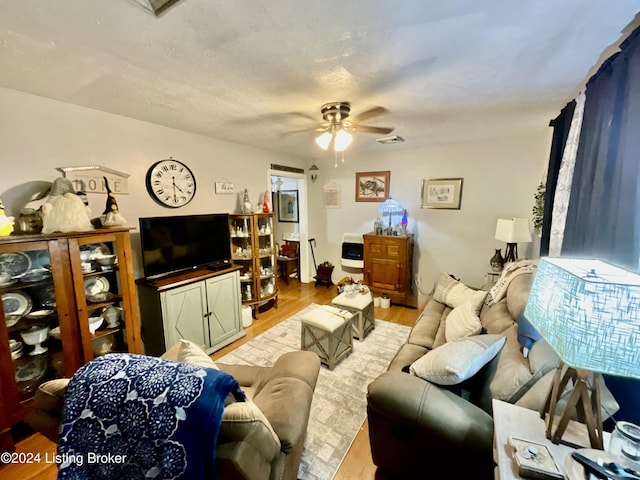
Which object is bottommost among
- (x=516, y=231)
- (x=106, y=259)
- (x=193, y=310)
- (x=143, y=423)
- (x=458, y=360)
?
(x=193, y=310)

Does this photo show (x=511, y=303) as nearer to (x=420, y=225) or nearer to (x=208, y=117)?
(x=420, y=225)

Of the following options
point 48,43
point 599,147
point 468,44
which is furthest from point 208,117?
point 599,147

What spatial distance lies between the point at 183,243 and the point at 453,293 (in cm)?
289

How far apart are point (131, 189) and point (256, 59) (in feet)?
6.15

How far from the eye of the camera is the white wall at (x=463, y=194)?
333cm

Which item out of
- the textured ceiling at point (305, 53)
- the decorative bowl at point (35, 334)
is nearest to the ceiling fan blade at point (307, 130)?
the textured ceiling at point (305, 53)

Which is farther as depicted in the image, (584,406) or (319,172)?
(319,172)

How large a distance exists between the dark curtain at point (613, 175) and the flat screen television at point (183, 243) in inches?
123

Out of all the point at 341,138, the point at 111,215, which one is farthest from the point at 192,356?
the point at 341,138

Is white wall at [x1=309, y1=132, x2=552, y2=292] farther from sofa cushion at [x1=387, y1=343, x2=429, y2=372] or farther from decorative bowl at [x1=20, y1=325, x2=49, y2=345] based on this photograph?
decorative bowl at [x1=20, y1=325, x2=49, y2=345]

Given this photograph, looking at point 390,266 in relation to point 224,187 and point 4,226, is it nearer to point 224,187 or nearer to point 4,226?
point 224,187

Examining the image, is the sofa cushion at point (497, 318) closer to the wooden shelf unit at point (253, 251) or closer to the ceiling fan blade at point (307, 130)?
the ceiling fan blade at point (307, 130)

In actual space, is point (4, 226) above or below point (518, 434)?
above

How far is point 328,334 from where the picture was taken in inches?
94.4
